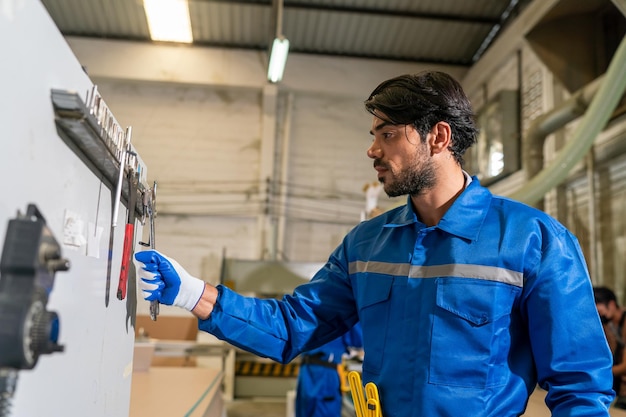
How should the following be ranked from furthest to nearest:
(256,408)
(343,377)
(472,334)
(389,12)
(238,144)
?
(238,144), (389,12), (256,408), (343,377), (472,334)

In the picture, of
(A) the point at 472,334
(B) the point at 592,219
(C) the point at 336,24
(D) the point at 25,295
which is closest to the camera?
(D) the point at 25,295

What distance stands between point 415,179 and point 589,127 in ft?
7.06

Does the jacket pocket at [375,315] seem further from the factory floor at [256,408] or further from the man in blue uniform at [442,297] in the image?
the factory floor at [256,408]

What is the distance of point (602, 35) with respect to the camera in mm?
3926

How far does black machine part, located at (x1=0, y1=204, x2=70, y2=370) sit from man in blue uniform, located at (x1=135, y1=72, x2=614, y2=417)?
1.53ft

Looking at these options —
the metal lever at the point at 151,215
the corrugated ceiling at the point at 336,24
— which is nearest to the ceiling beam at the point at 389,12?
the corrugated ceiling at the point at 336,24

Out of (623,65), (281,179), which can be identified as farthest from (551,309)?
(281,179)

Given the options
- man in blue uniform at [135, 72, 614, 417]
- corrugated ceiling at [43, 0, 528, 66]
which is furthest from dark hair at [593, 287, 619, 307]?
corrugated ceiling at [43, 0, 528, 66]

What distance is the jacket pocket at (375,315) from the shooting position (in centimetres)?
122

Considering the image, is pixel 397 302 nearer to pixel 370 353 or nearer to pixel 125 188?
pixel 370 353

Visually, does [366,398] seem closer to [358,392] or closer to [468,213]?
[358,392]

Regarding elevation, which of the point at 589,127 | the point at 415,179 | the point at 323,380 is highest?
the point at 589,127

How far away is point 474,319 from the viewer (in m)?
1.11

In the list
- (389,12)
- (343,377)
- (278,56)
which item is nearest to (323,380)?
(343,377)
